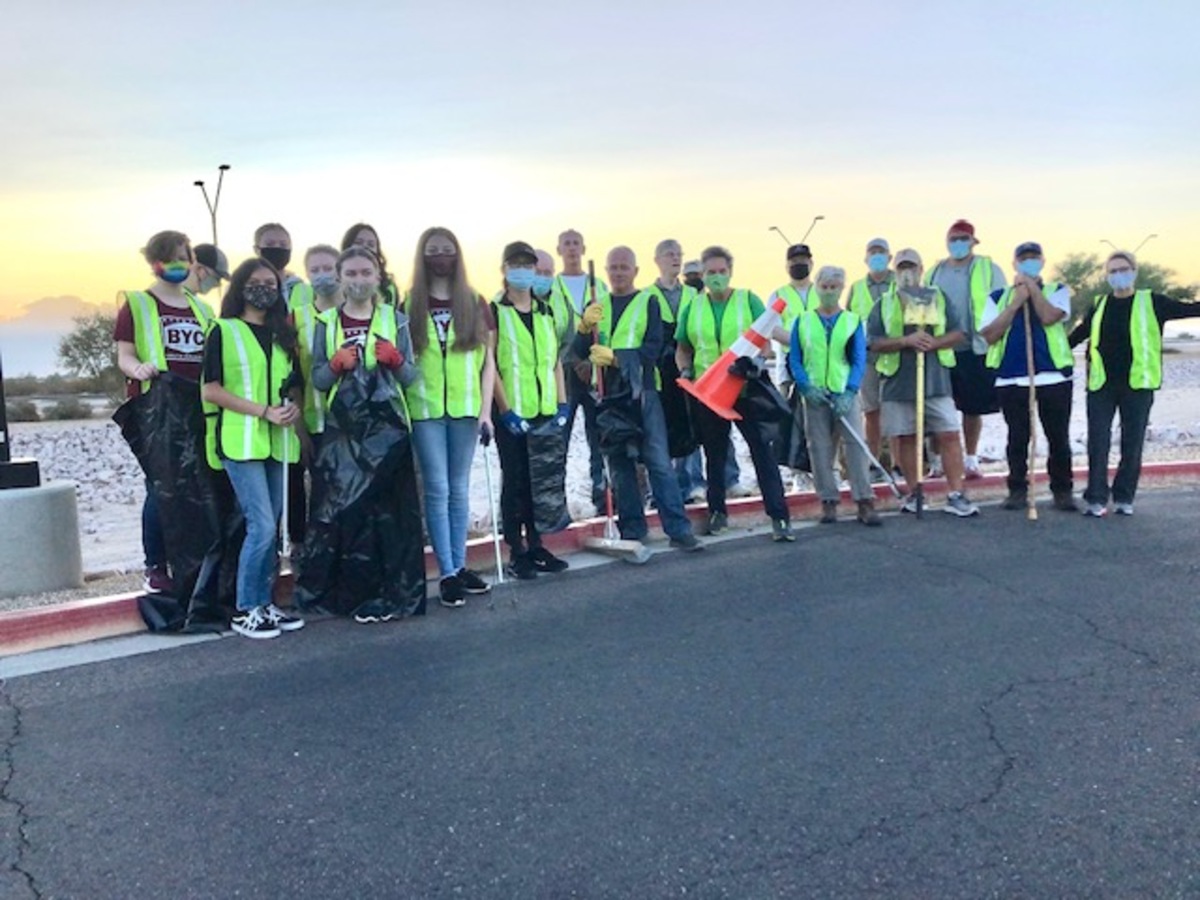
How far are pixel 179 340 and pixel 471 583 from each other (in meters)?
2.17

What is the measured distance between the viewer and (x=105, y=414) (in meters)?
34.2

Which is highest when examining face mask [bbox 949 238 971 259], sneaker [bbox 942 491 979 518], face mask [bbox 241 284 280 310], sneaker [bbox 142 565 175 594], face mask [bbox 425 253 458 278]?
face mask [bbox 949 238 971 259]

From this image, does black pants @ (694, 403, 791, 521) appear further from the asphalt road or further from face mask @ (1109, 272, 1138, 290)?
face mask @ (1109, 272, 1138, 290)

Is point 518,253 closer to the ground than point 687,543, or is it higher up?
higher up

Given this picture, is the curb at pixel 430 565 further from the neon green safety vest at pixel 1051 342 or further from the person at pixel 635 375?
the neon green safety vest at pixel 1051 342

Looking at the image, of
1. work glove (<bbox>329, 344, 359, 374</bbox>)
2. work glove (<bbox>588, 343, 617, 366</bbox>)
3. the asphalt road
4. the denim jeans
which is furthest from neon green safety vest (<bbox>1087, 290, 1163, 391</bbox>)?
work glove (<bbox>329, 344, 359, 374</bbox>)

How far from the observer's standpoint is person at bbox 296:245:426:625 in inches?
236

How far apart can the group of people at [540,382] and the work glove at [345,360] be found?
0.04 ft

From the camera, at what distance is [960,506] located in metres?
8.63

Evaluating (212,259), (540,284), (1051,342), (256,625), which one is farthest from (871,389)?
(256,625)

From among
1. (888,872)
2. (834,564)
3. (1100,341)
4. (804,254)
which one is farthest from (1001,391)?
(888,872)

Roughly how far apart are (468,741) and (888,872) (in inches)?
67.5

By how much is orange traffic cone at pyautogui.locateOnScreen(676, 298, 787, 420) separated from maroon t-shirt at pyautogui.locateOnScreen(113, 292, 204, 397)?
3.45m

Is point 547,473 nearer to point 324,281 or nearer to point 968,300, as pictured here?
point 324,281
